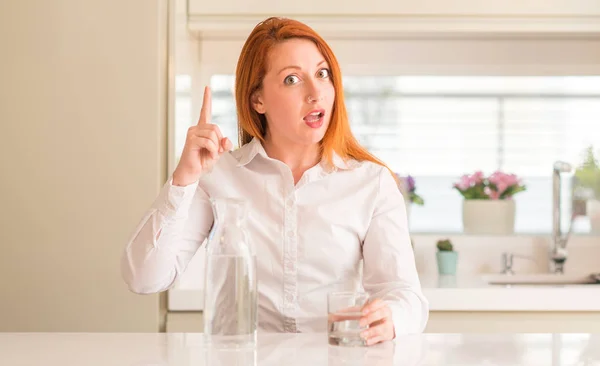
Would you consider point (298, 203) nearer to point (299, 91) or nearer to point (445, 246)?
point (299, 91)

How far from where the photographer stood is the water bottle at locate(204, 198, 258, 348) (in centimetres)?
124

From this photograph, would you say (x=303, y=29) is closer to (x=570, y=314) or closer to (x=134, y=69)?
(x=134, y=69)

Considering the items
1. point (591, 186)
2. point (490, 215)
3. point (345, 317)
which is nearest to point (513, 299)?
Answer: point (490, 215)

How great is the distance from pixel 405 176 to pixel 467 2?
772 mm

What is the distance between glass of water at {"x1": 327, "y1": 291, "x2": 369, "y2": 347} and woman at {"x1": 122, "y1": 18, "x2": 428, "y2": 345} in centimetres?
36

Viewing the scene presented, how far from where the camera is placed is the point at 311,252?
1803 millimetres

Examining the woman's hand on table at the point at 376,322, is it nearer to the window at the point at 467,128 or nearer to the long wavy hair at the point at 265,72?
the long wavy hair at the point at 265,72

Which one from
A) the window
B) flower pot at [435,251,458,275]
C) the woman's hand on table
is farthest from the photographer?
the window

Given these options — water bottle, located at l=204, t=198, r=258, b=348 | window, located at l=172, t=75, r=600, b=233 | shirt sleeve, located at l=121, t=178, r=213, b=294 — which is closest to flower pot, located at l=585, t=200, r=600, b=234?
window, located at l=172, t=75, r=600, b=233

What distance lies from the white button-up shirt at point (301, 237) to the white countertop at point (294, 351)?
0.87 ft

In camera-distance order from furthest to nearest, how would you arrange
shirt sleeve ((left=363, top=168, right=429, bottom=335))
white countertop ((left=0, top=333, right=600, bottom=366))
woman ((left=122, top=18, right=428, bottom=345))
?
woman ((left=122, top=18, right=428, bottom=345)) < shirt sleeve ((left=363, top=168, right=429, bottom=335)) < white countertop ((left=0, top=333, right=600, bottom=366))

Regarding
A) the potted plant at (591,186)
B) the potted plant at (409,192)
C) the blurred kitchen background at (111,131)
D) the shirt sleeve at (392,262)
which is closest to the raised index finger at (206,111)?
the shirt sleeve at (392,262)

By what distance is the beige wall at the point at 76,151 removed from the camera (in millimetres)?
2520

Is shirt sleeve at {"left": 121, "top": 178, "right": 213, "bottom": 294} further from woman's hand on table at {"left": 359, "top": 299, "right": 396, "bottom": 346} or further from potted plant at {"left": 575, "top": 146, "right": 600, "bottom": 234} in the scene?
potted plant at {"left": 575, "top": 146, "right": 600, "bottom": 234}
